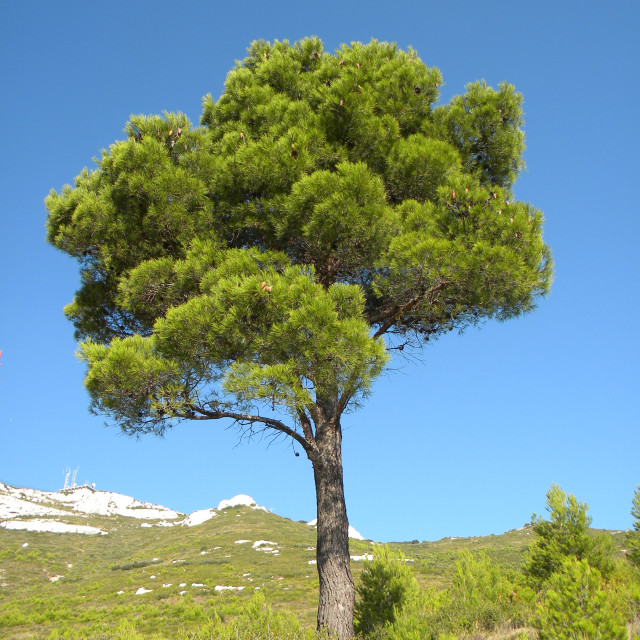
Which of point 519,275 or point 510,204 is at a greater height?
point 510,204

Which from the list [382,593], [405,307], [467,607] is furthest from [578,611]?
[467,607]

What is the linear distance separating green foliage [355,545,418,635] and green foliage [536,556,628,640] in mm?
3578

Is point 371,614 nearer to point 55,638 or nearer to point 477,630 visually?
point 477,630

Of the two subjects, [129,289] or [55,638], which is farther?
[55,638]

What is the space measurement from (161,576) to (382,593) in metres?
18.8

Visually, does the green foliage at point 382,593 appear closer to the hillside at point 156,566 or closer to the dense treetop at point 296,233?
the dense treetop at point 296,233

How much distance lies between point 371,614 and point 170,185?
26.0 ft

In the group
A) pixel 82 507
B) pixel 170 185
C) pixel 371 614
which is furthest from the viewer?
pixel 82 507

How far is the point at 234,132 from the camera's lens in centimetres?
809

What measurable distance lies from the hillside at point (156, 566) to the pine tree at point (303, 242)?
978 centimetres

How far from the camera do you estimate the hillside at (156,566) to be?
16562 millimetres

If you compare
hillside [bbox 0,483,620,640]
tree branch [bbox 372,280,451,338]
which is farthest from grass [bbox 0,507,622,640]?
tree branch [bbox 372,280,451,338]

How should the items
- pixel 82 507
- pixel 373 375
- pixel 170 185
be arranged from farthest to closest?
pixel 82 507, pixel 170 185, pixel 373 375

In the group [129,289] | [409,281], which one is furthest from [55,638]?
[409,281]
